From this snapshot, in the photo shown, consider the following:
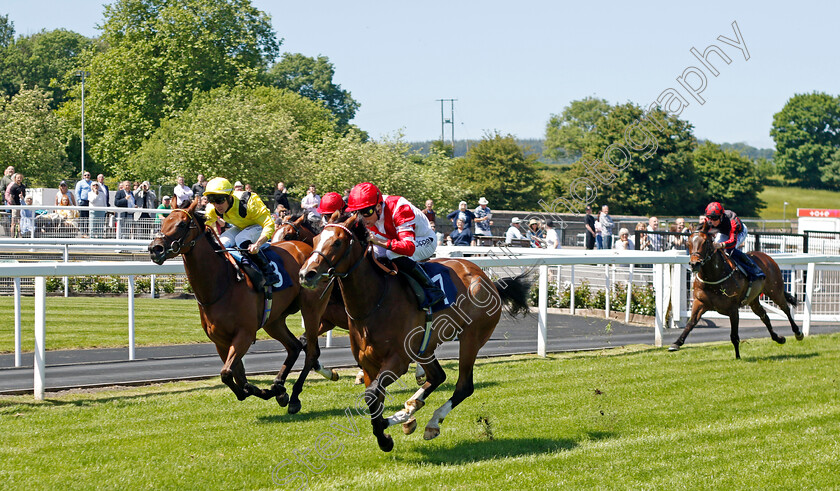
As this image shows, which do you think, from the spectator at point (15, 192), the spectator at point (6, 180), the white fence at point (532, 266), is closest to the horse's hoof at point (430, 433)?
the white fence at point (532, 266)

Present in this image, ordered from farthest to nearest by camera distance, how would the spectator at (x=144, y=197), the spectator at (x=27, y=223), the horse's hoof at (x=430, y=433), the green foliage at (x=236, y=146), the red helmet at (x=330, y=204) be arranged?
the green foliage at (x=236, y=146) < the spectator at (x=144, y=197) < the spectator at (x=27, y=223) < the red helmet at (x=330, y=204) < the horse's hoof at (x=430, y=433)

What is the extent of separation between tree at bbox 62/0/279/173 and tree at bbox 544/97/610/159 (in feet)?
211

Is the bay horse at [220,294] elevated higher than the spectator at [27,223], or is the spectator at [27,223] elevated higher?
the spectator at [27,223]

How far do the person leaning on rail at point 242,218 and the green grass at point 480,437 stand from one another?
1227 mm

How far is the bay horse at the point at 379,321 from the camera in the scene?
17.0 feet

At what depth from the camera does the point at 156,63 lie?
44.8 metres

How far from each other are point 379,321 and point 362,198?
0.80 m

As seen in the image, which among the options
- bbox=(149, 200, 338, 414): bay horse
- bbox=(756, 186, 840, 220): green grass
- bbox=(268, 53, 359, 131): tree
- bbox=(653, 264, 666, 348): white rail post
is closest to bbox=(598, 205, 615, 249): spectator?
bbox=(653, 264, 666, 348): white rail post

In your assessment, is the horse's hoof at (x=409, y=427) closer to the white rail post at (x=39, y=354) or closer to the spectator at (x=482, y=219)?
the white rail post at (x=39, y=354)

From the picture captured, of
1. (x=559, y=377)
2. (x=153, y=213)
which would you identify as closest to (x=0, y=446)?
(x=559, y=377)

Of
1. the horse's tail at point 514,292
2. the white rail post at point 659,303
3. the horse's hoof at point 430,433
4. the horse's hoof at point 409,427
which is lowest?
the horse's hoof at point 430,433

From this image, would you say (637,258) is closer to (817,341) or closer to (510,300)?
(817,341)

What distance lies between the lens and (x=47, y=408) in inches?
266

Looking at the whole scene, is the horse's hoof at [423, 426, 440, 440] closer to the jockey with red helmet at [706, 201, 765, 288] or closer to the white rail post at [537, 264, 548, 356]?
the white rail post at [537, 264, 548, 356]
